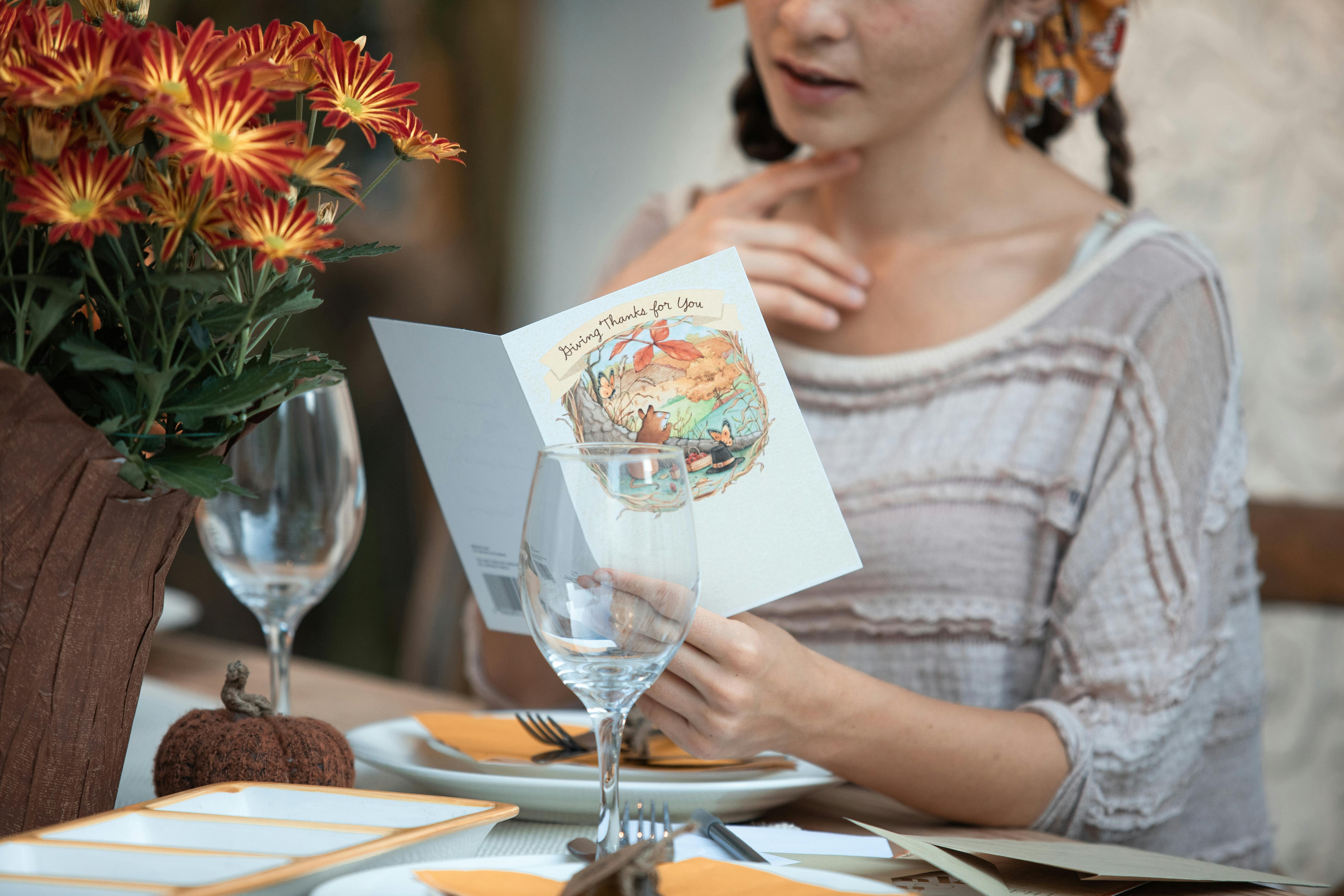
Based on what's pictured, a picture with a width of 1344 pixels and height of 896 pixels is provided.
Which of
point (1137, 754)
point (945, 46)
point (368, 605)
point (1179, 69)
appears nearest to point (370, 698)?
point (1137, 754)

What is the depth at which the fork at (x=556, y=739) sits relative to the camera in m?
Result: 0.75

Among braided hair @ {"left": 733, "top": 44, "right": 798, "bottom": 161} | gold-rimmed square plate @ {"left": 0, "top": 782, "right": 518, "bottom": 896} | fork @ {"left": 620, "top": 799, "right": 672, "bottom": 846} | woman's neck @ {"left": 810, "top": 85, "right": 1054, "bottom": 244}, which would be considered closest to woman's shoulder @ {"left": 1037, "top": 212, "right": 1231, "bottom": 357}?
woman's neck @ {"left": 810, "top": 85, "right": 1054, "bottom": 244}

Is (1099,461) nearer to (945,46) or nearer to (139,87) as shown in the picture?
(945,46)

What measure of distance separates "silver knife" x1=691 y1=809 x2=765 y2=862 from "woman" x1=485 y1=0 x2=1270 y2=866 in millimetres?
274

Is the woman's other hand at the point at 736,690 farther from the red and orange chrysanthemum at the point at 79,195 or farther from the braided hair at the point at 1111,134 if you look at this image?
the braided hair at the point at 1111,134

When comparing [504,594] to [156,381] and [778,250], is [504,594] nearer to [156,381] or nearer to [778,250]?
[156,381]

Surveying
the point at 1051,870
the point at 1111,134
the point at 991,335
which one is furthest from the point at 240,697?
the point at 1111,134

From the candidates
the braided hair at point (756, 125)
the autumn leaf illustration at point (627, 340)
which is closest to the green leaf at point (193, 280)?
the autumn leaf illustration at point (627, 340)

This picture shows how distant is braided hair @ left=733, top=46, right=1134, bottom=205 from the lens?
1389 millimetres

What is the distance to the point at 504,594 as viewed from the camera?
2.41ft

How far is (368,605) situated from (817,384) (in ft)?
6.56

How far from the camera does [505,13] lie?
3.01 meters

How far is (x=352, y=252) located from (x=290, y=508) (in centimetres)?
28

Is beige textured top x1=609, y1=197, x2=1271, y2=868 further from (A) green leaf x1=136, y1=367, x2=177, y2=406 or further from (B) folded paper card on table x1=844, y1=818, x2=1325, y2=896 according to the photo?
(A) green leaf x1=136, y1=367, x2=177, y2=406
